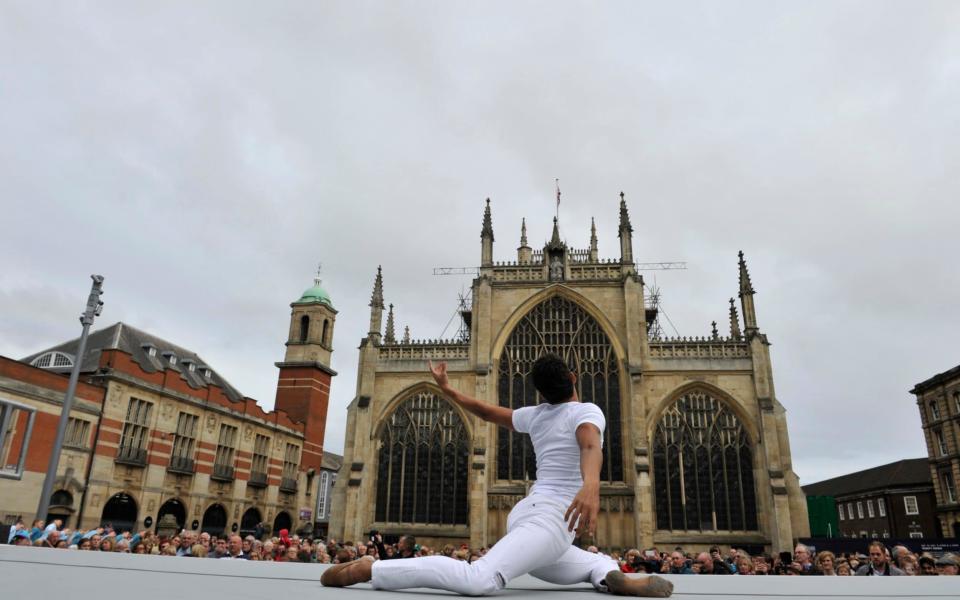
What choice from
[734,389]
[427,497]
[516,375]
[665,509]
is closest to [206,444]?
[427,497]

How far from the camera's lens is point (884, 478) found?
49.4 meters

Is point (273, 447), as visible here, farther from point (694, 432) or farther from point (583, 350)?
point (694, 432)

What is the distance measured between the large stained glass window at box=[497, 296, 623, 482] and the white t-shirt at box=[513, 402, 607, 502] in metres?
22.6

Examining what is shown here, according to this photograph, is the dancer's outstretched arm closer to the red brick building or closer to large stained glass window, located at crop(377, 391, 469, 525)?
the red brick building

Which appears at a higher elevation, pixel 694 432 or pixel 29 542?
pixel 694 432

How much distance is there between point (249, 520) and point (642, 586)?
3513 centimetres

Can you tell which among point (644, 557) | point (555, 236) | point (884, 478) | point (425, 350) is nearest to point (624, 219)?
point (555, 236)

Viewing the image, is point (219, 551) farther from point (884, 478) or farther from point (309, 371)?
point (884, 478)

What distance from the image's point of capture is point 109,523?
24.7m

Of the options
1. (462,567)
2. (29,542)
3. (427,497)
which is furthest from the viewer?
(427,497)

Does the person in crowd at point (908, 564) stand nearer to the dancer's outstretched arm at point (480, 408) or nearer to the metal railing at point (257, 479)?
the dancer's outstretched arm at point (480, 408)

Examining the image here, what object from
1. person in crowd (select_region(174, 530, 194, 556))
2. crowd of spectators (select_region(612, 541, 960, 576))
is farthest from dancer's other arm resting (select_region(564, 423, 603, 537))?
person in crowd (select_region(174, 530, 194, 556))

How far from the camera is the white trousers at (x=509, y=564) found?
133 inches

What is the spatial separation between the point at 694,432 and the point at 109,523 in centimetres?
2472
